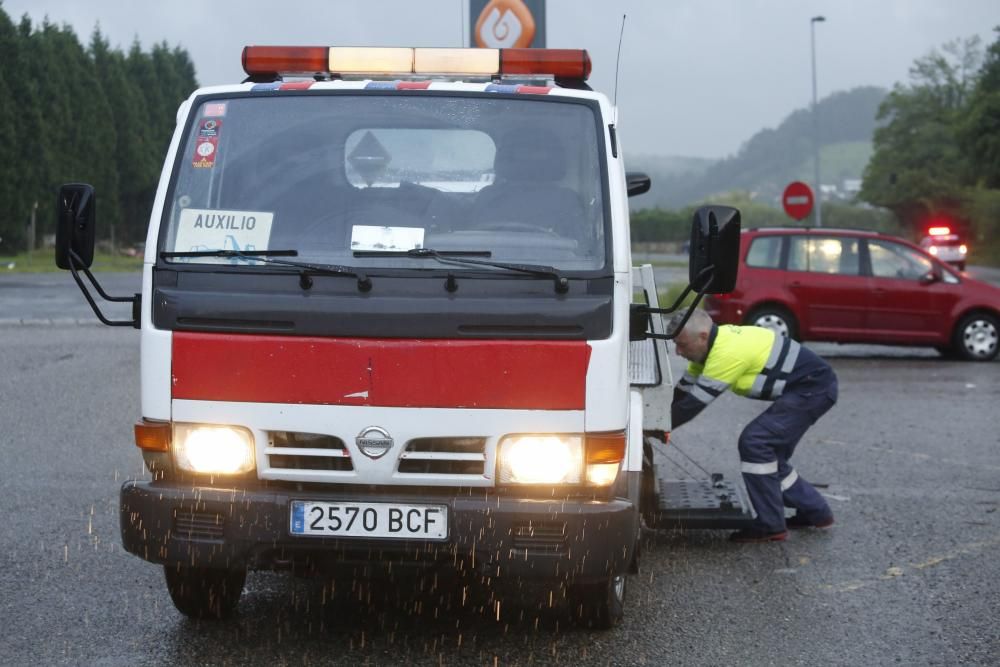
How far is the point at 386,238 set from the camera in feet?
17.6

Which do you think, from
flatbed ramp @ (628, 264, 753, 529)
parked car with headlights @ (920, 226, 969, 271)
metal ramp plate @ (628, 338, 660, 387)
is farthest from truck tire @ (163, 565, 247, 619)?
parked car with headlights @ (920, 226, 969, 271)

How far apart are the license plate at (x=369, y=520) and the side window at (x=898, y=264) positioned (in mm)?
13937

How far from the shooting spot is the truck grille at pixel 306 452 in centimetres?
512

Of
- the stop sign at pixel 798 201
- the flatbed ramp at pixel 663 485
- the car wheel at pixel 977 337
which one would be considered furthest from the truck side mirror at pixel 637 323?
the stop sign at pixel 798 201

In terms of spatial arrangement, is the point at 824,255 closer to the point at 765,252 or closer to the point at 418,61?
the point at 765,252

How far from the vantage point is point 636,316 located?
576cm

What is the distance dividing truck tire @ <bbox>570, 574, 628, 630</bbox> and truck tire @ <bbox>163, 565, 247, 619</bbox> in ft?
4.25

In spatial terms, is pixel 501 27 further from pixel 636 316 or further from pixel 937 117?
pixel 937 117

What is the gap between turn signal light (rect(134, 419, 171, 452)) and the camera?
523 centimetres

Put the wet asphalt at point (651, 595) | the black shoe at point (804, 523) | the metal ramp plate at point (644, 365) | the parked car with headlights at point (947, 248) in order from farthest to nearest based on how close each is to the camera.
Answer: the parked car with headlights at point (947, 248), the black shoe at point (804, 523), the metal ramp plate at point (644, 365), the wet asphalt at point (651, 595)

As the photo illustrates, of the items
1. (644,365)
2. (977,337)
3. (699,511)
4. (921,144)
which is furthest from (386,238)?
(921,144)

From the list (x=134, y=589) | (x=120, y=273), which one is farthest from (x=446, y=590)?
(x=120, y=273)

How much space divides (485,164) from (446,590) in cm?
197

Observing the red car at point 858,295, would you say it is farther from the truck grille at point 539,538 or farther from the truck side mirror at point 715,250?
the truck grille at point 539,538
